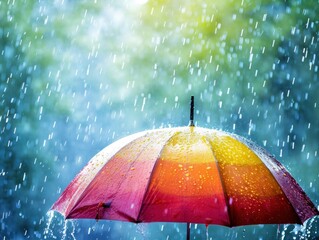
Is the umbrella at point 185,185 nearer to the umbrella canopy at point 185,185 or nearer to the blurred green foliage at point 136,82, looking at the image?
the umbrella canopy at point 185,185

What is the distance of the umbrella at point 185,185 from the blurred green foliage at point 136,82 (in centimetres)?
772

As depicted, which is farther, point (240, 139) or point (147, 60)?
point (147, 60)

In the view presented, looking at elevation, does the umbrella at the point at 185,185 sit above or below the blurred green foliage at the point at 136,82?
below

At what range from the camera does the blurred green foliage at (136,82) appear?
10.1m

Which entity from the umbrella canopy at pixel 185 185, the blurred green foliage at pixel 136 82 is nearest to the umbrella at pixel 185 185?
the umbrella canopy at pixel 185 185

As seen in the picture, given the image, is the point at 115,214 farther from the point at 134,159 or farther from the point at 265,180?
the point at 265,180

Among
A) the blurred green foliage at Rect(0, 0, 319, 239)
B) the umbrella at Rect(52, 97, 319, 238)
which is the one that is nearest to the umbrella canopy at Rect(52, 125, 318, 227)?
the umbrella at Rect(52, 97, 319, 238)

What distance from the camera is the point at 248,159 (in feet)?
8.29

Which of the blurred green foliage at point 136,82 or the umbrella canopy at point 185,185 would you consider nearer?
the umbrella canopy at point 185,185

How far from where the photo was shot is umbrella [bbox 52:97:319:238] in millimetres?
2191

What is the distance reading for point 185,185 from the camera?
224 centimetres

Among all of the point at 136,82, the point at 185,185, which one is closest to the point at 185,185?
the point at 185,185

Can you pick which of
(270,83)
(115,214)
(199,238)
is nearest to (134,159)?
(115,214)

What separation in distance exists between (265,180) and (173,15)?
8.97 metres
